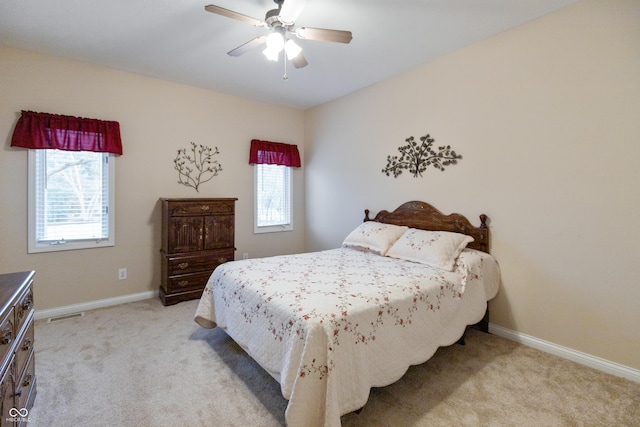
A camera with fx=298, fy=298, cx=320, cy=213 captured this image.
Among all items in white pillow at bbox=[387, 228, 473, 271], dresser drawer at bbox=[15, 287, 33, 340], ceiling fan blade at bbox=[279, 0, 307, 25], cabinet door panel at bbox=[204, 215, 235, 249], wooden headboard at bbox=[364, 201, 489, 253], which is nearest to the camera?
dresser drawer at bbox=[15, 287, 33, 340]

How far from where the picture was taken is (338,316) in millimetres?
1587

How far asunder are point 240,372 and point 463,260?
1.97 metres

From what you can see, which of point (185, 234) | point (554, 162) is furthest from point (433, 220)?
point (185, 234)

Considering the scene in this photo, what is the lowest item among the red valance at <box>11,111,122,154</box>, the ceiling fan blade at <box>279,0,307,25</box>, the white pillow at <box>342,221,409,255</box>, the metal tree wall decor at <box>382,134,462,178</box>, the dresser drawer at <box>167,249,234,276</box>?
the dresser drawer at <box>167,249,234,276</box>

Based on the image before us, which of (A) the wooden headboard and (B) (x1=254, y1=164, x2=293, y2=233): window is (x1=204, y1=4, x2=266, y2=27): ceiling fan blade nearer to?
(A) the wooden headboard

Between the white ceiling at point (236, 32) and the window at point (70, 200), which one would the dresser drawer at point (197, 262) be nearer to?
the window at point (70, 200)

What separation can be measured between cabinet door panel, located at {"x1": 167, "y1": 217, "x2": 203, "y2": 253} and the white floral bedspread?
45.7 inches

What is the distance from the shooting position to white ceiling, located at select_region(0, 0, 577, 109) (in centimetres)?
226

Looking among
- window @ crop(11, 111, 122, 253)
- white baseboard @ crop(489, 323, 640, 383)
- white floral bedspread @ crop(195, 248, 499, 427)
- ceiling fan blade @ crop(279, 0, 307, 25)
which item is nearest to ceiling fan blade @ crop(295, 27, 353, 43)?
ceiling fan blade @ crop(279, 0, 307, 25)

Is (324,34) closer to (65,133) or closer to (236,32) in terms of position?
(236,32)

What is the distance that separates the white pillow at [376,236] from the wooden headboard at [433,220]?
15 centimetres

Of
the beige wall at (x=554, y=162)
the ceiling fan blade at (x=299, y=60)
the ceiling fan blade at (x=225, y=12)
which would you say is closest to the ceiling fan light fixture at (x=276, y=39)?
the ceiling fan blade at (x=225, y=12)

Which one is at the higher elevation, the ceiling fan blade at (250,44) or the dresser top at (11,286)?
the ceiling fan blade at (250,44)

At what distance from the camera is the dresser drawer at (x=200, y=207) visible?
344cm
